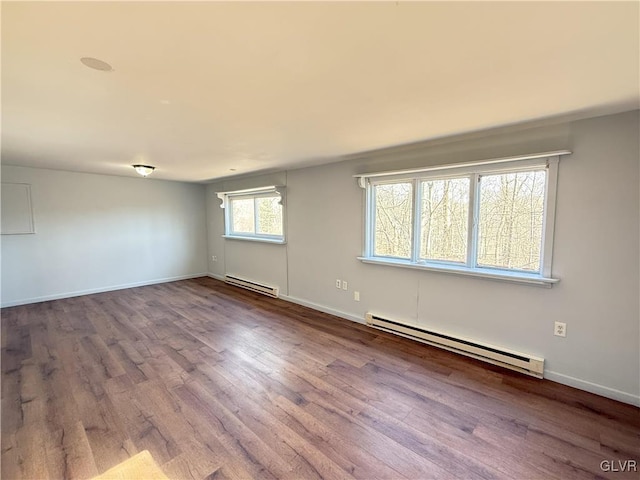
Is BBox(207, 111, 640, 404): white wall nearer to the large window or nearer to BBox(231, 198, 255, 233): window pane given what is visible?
the large window

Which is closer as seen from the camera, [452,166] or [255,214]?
[452,166]

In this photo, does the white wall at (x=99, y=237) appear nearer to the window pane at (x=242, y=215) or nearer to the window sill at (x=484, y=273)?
the window pane at (x=242, y=215)

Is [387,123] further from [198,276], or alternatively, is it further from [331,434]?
[198,276]

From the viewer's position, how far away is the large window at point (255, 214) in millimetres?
4867

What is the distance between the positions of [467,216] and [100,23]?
2965 millimetres

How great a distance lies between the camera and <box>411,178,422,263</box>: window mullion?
314 cm

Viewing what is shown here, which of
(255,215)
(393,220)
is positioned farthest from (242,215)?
(393,220)

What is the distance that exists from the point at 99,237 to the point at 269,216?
3.07 metres

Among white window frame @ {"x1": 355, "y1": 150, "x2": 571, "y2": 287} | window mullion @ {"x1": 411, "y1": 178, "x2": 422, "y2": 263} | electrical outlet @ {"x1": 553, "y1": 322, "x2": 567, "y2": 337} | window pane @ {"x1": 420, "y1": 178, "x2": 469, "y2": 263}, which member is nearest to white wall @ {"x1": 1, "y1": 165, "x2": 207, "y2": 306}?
white window frame @ {"x1": 355, "y1": 150, "x2": 571, "y2": 287}

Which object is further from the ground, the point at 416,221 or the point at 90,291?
the point at 416,221

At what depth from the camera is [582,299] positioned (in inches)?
87.9

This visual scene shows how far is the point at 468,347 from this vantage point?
2770 millimetres

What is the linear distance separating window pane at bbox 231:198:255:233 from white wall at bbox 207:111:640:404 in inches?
101

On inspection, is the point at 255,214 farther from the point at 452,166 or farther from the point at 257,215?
the point at 452,166
